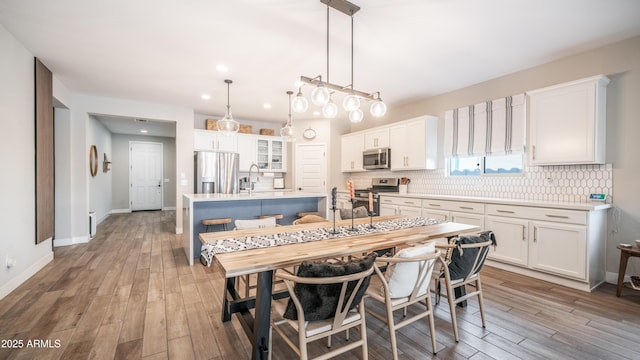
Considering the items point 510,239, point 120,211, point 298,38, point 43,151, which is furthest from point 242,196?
point 120,211

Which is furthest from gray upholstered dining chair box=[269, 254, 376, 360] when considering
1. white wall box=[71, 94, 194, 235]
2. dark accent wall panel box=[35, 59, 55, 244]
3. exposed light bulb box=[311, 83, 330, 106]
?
white wall box=[71, 94, 194, 235]

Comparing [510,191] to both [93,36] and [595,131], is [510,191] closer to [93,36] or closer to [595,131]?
[595,131]

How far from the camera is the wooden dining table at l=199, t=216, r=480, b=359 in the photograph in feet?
4.87

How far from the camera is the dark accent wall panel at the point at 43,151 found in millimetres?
3396

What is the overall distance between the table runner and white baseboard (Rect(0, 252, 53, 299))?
2205 mm

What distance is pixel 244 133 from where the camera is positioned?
6.57m

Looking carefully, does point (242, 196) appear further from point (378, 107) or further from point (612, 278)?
point (612, 278)

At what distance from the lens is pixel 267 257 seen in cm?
158

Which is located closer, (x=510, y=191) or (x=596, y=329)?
(x=596, y=329)

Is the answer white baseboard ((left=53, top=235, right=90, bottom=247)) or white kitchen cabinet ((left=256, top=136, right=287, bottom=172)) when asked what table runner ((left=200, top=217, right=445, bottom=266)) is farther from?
white kitchen cabinet ((left=256, top=136, right=287, bottom=172))

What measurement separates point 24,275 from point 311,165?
5.00 m

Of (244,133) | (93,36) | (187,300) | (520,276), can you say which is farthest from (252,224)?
(244,133)

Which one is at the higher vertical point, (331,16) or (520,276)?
(331,16)

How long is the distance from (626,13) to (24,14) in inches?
217
